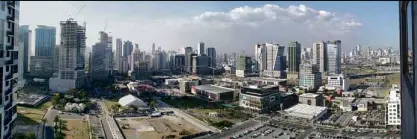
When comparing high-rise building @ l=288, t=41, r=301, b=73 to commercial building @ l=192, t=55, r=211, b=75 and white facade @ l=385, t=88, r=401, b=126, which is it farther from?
white facade @ l=385, t=88, r=401, b=126

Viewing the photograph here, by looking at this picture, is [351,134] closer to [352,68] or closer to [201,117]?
[201,117]

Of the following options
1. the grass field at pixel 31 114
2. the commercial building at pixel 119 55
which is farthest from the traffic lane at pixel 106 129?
the commercial building at pixel 119 55

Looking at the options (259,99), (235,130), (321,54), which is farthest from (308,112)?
(321,54)

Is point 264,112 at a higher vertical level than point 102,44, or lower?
lower

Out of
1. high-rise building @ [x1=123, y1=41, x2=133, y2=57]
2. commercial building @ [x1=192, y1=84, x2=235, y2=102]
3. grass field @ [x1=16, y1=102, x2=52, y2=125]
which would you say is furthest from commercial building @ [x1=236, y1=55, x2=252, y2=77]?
grass field @ [x1=16, y1=102, x2=52, y2=125]

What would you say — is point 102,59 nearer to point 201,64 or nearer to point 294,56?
point 201,64

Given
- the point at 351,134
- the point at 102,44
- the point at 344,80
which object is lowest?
the point at 351,134

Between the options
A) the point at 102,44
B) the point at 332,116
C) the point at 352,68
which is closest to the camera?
the point at 332,116

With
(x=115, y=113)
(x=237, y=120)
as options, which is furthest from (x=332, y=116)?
(x=115, y=113)
